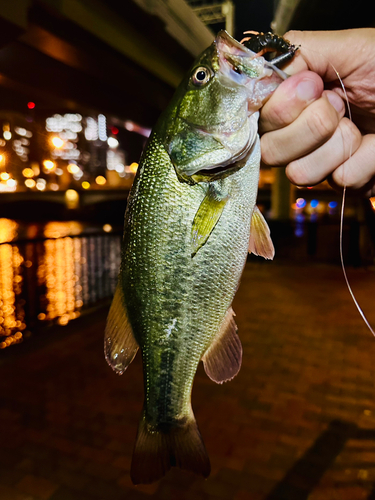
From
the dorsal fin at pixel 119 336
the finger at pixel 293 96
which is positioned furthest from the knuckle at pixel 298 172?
the dorsal fin at pixel 119 336

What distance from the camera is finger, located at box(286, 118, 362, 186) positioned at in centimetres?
185

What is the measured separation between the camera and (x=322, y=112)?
1.63 m

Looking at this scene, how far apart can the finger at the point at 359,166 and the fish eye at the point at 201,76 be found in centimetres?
90

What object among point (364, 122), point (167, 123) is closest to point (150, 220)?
point (167, 123)

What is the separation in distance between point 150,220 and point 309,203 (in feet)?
183

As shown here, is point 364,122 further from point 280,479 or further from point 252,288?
point 252,288

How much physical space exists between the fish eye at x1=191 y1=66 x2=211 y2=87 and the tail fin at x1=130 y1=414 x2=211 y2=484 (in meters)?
1.71

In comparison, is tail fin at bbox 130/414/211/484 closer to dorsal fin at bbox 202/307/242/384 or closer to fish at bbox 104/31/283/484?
fish at bbox 104/31/283/484

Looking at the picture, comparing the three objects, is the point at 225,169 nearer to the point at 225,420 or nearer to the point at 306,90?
the point at 306,90

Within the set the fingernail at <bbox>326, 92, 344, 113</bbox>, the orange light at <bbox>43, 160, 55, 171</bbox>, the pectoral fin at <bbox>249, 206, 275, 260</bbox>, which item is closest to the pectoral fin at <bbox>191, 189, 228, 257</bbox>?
the pectoral fin at <bbox>249, 206, 275, 260</bbox>

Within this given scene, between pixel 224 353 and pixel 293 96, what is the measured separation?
129cm

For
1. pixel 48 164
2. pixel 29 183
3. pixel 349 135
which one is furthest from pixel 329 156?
pixel 29 183

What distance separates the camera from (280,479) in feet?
9.45

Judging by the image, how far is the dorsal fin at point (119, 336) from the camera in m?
1.78
